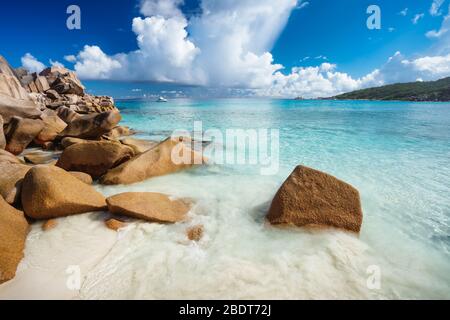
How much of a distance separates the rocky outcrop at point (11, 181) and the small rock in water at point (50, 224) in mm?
833

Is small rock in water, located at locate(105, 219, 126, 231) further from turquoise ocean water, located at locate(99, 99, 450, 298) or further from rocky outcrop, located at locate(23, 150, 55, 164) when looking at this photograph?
rocky outcrop, located at locate(23, 150, 55, 164)

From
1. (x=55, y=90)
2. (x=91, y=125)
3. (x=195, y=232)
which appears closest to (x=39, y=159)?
(x=91, y=125)

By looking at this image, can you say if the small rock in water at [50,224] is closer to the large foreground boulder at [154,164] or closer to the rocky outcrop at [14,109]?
the large foreground boulder at [154,164]

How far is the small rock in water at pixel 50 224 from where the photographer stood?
3.71 metres

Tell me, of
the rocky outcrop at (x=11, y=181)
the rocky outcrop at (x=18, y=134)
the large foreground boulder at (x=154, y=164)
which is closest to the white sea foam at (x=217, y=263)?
the rocky outcrop at (x=11, y=181)

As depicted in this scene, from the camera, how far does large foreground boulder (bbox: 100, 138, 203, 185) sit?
5.88 m

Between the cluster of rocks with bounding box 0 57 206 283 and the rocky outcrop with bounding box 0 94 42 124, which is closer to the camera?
the cluster of rocks with bounding box 0 57 206 283

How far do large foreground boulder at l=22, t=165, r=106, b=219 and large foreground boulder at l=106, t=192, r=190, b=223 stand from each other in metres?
0.38

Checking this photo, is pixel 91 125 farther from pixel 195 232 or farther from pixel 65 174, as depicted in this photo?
pixel 195 232

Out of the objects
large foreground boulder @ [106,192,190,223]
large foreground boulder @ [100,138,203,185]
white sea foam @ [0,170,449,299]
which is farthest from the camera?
large foreground boulder @ [100,138,203,185]

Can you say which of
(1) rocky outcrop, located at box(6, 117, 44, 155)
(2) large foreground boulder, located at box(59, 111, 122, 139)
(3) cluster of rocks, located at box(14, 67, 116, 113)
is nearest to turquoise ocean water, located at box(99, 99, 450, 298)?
(2) large foreground boulder, located at box(59, 111, 122, 139)

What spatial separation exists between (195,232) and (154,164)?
3108 millimetres

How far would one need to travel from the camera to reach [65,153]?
6289 mm
